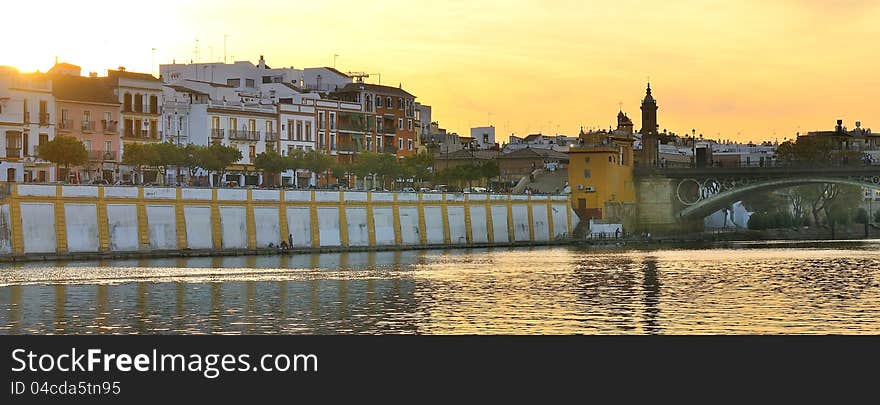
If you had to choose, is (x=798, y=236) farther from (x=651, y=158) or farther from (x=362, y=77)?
(x=362, y=77)

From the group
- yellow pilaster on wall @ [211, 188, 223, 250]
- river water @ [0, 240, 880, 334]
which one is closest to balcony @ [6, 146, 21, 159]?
yellow pilaster on wall @ [211, 188, 223, 250]

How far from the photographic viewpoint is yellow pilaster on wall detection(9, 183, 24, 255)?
9256 centimetres

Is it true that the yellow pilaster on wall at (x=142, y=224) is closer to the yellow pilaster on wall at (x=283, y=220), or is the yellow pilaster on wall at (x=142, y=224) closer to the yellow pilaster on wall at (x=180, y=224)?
the yellow pilaster on wall at (x=180, y=224)

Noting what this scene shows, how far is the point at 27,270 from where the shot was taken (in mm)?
84562

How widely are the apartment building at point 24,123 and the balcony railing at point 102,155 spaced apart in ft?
15.4

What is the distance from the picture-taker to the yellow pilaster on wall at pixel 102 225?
3866 inches

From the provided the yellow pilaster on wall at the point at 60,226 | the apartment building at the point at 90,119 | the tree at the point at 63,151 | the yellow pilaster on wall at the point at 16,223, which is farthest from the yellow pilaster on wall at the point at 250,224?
the yellow pilaster on wall at the point at 16,223

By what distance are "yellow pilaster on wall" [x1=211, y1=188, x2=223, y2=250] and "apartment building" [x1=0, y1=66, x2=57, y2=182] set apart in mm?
15025

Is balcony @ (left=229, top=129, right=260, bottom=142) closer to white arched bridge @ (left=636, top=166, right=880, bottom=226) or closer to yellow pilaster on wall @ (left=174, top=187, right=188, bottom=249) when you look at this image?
yellow pilaster on wall @ (left=174, top=187, right=188, bottom=249)

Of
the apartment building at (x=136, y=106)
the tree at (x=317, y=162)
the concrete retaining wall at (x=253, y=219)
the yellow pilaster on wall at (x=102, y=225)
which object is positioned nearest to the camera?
the concrete retaining wall at (x=253, y=219)

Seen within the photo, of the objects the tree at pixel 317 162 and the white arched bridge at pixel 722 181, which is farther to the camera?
the tree at pixel 317 162

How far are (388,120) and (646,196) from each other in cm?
2817
